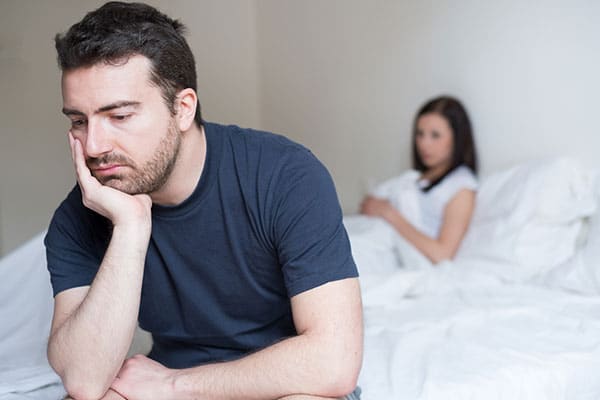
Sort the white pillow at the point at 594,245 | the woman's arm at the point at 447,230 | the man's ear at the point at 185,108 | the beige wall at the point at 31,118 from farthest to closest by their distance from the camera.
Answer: the beige wall at the point at 31,118 → the woman's arm at the point at 447,230 → the white pillow at the point at 594,245 → the man's ear at the point at 185,108

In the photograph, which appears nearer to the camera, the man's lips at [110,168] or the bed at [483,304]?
the man's lips at [110,168]

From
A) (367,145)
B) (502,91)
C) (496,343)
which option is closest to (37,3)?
(367,145)

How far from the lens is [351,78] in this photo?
9.60ft

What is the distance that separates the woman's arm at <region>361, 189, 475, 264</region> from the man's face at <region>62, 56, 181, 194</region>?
1.25 meters

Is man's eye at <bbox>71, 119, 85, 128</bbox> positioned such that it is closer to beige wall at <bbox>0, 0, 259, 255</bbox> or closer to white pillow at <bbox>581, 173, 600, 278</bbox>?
white pillow at <bbox>581, 173, 600, 278</bbox>

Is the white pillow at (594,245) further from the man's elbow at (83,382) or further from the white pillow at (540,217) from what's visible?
the man's elbow at (83,382)

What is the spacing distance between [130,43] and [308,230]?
401 millimetres

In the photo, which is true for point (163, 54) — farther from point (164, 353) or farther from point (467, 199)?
point (467, 199)

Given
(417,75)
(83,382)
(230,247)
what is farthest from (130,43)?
(417,75)

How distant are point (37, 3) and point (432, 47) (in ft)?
5.69

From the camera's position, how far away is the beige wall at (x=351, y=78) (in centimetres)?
204

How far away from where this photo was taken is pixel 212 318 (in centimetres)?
117

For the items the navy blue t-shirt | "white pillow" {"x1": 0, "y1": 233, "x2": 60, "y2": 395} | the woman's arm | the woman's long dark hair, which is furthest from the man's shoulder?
the woman's long dark hair

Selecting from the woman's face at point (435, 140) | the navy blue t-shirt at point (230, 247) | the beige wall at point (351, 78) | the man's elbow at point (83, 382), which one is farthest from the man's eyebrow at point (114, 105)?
the woman's face at point (435, 140)
